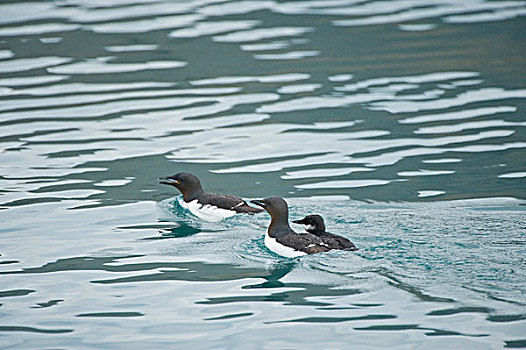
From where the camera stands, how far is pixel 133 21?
883 inches

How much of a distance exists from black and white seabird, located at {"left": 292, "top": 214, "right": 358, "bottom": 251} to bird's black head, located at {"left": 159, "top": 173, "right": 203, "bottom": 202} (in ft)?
6.26

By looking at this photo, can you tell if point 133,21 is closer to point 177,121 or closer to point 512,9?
point 177,121

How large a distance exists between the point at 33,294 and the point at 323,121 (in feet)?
24.8

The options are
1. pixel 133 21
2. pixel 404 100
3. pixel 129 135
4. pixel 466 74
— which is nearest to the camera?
pixel 129 135

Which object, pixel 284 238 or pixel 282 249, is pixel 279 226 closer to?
pixel 284 238

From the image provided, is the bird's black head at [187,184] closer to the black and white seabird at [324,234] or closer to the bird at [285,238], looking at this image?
the bird at [285,238]

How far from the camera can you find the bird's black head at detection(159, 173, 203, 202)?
470 inches

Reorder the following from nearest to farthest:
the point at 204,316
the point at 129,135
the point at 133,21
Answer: the point at 204,316, the point at 129,135, the point at 133,21

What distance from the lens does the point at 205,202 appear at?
11633 millimetres

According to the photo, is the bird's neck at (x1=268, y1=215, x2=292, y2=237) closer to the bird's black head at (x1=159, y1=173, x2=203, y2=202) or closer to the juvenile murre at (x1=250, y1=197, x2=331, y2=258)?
the juvenile murre at (x1=250, y1=197, x2=331, y2=258)

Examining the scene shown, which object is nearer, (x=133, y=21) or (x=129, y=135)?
(x=129, y=135)

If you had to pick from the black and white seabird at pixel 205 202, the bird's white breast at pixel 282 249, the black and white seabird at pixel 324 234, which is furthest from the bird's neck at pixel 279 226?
the black and white seabird at pixel 205 202

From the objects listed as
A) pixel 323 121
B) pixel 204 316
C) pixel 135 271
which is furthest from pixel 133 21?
pixel 204 316

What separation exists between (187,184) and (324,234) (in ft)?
8.88
